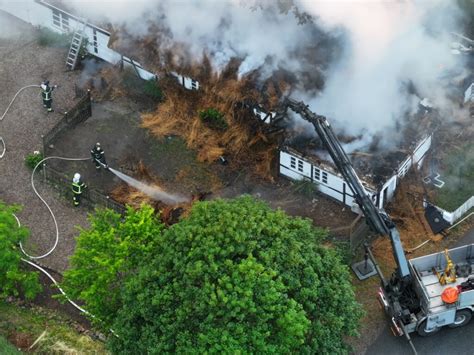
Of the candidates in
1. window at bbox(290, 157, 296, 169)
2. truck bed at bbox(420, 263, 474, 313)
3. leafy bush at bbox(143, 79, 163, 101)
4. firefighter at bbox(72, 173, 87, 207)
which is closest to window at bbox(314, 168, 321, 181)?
window at bbox(290, 157, 296, 169)

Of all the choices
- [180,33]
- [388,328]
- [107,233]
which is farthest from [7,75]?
[388,328]

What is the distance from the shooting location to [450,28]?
3838cm

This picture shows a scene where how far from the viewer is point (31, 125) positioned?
35625 millimetres

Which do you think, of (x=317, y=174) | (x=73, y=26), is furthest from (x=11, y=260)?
(x=73, y=26)

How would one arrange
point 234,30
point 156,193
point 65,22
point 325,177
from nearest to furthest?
point 325,177, point 156,193, point 234,30, point 65,22

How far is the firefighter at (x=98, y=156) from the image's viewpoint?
33.0 m

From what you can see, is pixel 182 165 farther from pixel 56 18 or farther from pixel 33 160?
pixel 56 18

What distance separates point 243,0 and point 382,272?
487 inches

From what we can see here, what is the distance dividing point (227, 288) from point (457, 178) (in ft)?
47.8

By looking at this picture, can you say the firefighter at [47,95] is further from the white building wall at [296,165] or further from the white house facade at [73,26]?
the white building wall at [296,165]

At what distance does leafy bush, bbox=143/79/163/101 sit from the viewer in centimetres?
3612

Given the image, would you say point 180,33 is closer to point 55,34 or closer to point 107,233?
point 55,34

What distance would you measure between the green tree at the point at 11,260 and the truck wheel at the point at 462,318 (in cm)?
1390

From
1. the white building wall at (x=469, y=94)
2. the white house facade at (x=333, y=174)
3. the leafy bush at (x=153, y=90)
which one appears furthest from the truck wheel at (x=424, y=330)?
the leafy bush at (x=153, y=90)
